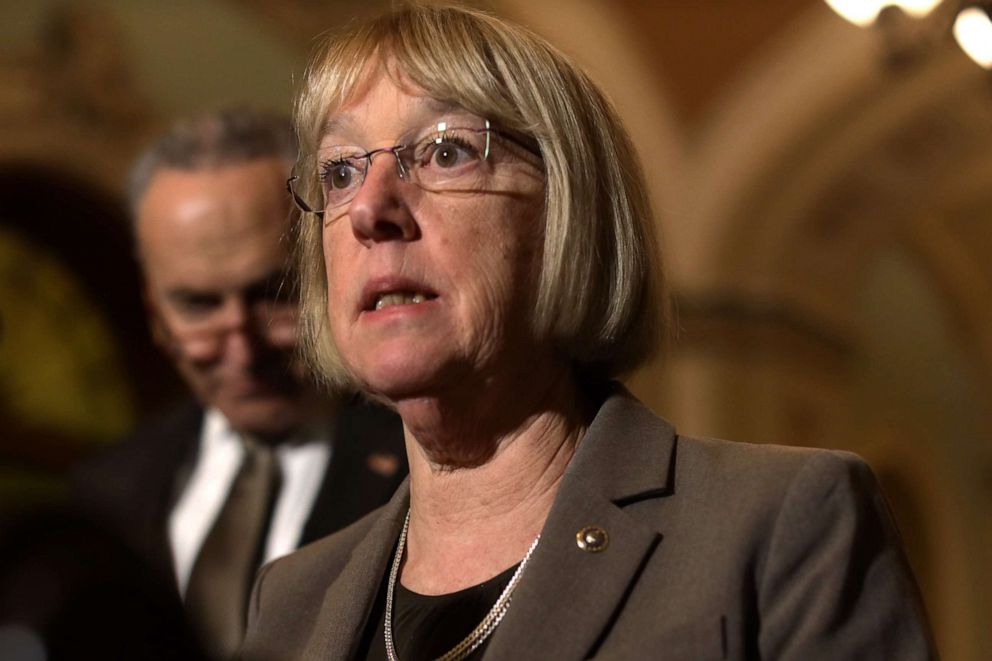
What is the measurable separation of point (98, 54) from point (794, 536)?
715cm

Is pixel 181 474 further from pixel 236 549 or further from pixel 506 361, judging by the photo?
pixel 506 361

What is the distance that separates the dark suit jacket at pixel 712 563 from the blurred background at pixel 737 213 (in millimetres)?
2463

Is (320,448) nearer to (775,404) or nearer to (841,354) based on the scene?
(775,404)

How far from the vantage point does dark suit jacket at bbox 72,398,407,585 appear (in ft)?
9.46

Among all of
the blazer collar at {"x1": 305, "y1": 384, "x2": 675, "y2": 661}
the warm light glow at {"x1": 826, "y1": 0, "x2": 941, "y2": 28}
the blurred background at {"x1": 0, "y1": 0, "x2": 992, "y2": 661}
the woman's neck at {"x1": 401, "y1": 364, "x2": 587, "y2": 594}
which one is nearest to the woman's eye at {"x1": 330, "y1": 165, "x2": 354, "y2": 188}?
the woman's neck at {"x1": 401, "y1": 364, "x2": 587, "y2": 594}

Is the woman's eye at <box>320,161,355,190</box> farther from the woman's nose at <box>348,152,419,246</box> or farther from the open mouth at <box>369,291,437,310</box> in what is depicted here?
the open mouth at <box>369,291,437,310</box>

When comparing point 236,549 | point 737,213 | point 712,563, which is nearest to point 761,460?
point 712,563

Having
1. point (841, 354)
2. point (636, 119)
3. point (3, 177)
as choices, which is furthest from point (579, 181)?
point (841, 354)

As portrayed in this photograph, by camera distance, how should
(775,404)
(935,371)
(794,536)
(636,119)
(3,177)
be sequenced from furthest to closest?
(935,371) → (775,404) → (636,119) → (3,177) → (794,536)

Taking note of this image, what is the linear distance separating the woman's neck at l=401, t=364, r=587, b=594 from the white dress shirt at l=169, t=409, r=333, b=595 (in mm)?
835

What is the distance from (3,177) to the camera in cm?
785

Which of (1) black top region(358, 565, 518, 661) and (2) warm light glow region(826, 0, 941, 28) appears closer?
(1) black top region(358, 565, 518, 661)

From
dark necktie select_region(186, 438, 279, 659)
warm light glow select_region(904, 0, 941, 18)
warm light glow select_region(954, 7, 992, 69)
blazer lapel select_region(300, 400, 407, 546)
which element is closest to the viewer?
blazer lapel select_region(300, 400, 407, 546)

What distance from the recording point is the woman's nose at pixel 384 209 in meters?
2.06
